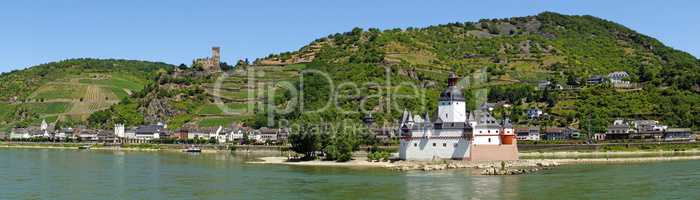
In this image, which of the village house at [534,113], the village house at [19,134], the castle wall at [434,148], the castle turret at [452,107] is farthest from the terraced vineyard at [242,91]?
the castle turret at [452,107]

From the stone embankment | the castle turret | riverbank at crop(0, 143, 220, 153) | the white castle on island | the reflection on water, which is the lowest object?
the reflection on water

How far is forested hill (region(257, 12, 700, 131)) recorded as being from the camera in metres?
119

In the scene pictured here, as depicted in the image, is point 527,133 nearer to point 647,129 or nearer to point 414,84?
point 647,129

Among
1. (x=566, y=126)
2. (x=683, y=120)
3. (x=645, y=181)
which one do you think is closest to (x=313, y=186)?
(x=645, y=181)

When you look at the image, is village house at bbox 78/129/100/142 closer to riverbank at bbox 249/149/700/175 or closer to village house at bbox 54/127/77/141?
village house at bbox 54/127/77/141

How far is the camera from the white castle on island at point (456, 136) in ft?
248

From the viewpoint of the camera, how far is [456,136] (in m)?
76.4

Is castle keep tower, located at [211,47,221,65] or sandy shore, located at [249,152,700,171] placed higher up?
castle keep tower, located at [211,47,221,65]

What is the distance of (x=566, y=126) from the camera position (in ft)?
372

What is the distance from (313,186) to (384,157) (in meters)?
27.9

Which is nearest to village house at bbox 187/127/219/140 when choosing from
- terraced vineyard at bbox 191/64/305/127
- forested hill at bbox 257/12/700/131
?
terraced vineyard at bbox 191/64/305/127

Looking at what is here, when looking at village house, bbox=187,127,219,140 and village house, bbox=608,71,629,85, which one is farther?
village house, bbox=608,71,629,85

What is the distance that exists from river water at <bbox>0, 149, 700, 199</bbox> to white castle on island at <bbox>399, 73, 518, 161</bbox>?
820cm

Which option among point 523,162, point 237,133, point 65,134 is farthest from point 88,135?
point 523,162
